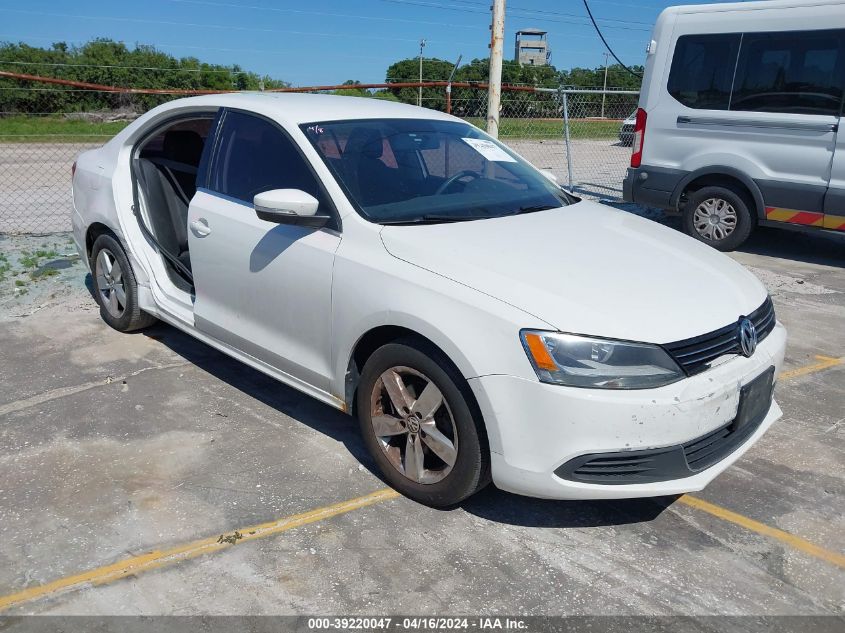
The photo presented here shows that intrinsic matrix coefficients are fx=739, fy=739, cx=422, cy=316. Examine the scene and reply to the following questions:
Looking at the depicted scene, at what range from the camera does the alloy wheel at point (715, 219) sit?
8.02 meters

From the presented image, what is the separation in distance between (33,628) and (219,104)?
2839 millimetres

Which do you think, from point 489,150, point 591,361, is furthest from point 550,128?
point 591,361

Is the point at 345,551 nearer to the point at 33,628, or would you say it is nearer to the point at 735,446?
the point at 33,628

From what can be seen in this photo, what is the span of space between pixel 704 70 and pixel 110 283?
6.41 m

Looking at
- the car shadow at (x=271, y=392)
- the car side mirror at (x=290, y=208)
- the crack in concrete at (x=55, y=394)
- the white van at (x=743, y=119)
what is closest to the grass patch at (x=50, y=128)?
the white van at (x=743, y=119)

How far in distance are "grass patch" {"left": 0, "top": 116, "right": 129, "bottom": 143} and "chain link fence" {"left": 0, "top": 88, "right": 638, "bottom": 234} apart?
27 mm

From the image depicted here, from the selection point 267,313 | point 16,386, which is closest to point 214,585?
point 267,313

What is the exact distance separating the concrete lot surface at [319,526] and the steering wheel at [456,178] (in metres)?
1.34

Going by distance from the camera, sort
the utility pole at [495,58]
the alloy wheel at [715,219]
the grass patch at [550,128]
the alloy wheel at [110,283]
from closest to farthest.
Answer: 1. the alloy wheel at [110,283]
2. the alloy wheel at [715,219]
3. the utility pole at [495,58]
4. the grass patch at [550,128]

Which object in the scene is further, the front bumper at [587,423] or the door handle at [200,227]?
the door handle at [200,227]

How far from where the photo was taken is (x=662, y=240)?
3.68 metres

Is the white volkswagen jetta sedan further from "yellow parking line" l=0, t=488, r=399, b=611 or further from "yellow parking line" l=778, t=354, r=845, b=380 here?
"yellow parking line" l=778, t=354, r=845, b=380

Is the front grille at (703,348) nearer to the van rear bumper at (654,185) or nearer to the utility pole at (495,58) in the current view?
the van rear bumper at (654,185)

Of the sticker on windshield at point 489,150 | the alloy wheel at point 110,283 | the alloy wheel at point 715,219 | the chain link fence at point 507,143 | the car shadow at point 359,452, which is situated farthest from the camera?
the chain link fence at point 507,143
